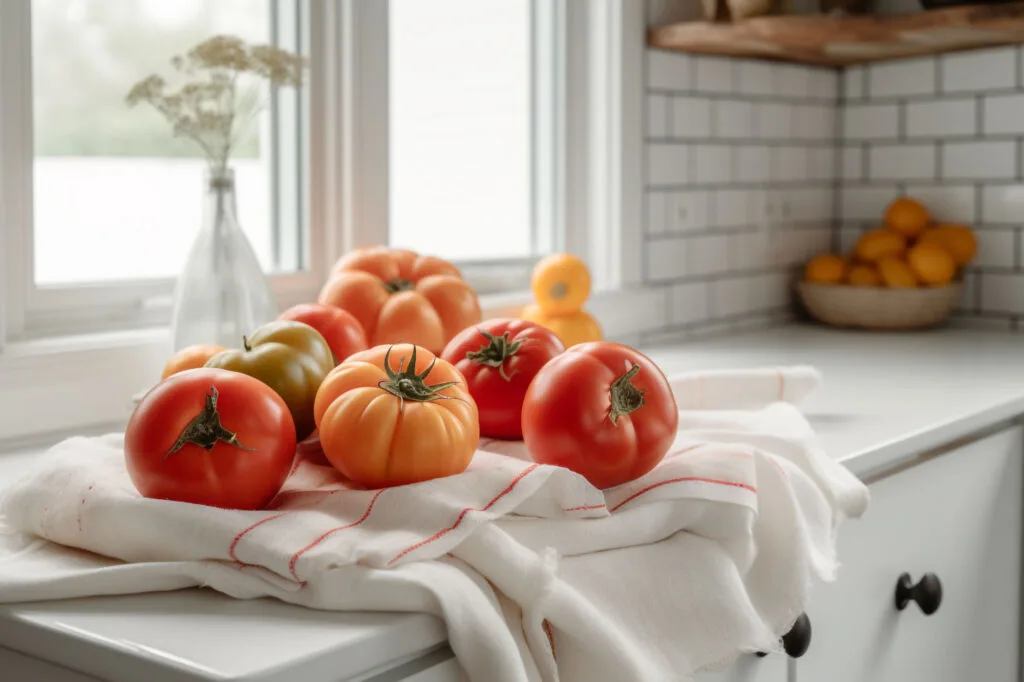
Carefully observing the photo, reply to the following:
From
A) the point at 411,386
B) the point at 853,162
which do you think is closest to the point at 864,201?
the point at 853,162

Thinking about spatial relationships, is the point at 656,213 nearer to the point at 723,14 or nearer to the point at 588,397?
the point at 723,14

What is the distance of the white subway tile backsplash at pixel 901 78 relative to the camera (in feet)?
7.51

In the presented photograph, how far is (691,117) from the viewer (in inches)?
82.3

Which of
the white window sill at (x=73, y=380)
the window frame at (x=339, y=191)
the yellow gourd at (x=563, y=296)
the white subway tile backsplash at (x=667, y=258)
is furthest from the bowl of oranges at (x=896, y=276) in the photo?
the white window sill at (x=73, y=380)

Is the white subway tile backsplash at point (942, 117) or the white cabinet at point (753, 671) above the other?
the white subway tile backsplash at point (942, 117)

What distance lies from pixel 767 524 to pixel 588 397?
0.59ft

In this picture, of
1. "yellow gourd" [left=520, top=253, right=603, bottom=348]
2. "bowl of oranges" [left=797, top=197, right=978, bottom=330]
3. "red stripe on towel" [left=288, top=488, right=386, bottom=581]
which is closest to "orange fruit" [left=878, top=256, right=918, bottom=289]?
"bowl of oranges" [left=797, top=197, right=978, bottom=330]

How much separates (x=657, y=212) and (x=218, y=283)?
966 millimetres

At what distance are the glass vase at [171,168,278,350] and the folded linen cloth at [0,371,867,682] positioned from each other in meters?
0.31

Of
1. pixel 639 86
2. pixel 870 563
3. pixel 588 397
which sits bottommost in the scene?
pixel 870 563

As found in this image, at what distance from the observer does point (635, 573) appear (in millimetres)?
814

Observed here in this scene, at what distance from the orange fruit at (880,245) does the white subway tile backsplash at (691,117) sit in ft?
1.27

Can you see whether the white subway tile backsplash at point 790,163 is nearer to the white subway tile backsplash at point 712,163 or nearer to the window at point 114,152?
the white subway tile backsplash at point 712,163

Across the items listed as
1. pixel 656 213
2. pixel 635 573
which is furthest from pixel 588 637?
pixel 656 213
